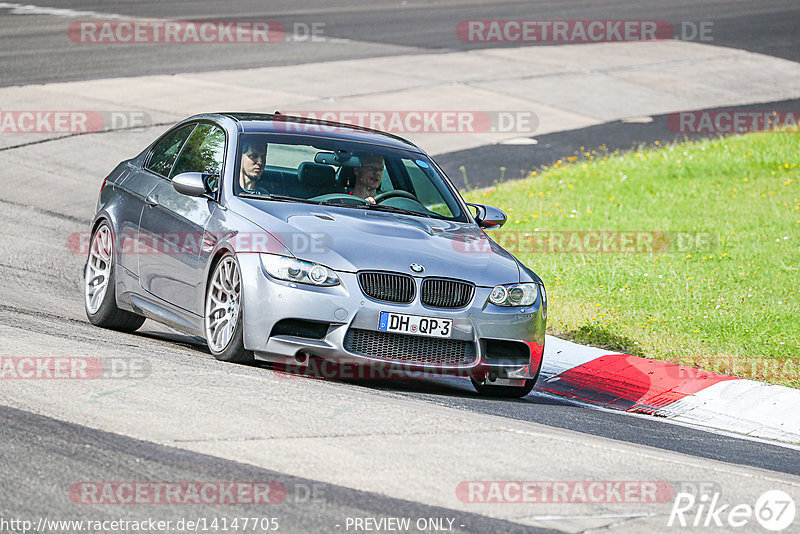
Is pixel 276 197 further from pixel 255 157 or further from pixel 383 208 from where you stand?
pixel 383 208

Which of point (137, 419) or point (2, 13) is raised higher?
point (2, 13)

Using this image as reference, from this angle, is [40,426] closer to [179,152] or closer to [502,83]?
[179,152]

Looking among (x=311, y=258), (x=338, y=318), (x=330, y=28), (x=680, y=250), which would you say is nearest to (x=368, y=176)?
(x=311, y=258)

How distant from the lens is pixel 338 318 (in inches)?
286

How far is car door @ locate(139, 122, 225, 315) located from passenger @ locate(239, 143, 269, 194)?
22cm

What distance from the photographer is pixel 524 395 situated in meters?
8.30

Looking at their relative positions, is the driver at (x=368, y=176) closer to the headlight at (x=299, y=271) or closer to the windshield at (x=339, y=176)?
the windshield at (x=339, y=176)

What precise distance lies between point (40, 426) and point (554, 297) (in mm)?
6545

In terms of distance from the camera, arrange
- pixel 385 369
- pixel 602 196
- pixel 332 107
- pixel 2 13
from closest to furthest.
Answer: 1. pixel 385 369
2. pixel 602 196
3. pixel 332 107
4. pixel 2 13

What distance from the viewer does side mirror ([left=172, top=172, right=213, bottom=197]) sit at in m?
8.09

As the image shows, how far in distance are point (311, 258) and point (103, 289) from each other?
2.54 m

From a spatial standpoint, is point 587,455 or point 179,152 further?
point 179,152

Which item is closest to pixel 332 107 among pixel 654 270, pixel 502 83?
pixel 502 83

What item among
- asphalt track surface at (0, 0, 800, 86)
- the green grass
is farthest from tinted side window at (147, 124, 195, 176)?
asphalt track surface at (0, 0, 800, 86)
